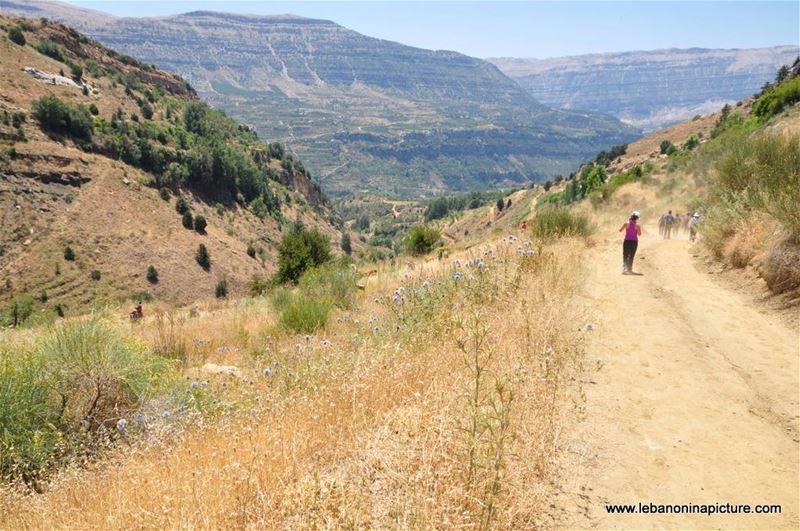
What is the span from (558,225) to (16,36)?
87.1m

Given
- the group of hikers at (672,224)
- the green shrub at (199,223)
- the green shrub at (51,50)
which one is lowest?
the green shrub at (199,223)

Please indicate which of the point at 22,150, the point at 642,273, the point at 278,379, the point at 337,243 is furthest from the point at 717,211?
the point at 337,243

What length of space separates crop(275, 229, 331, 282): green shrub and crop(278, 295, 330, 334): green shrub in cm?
1533

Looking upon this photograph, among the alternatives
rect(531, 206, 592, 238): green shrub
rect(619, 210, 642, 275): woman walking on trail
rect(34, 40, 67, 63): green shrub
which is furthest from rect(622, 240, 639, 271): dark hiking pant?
rect(34, 40, 67, 63): green shrub

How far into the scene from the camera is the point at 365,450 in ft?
11.3

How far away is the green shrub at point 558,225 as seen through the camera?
13.7m

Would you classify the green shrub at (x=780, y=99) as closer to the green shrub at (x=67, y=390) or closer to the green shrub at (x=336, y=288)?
the green shrub at (x=336, y=288)

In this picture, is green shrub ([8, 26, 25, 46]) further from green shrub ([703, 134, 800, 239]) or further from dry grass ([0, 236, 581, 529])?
dry grass ([0, 236, 581, 529])

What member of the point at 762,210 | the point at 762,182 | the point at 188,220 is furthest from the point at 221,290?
the point at 762,210

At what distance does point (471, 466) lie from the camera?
295 cm

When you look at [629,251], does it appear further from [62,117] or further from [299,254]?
[62,117]

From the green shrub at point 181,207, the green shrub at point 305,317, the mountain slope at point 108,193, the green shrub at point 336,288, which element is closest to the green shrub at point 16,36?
the mountain slope at point 108,193

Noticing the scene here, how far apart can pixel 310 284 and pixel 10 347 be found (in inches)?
268

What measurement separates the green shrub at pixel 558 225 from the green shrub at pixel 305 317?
6742 mm
